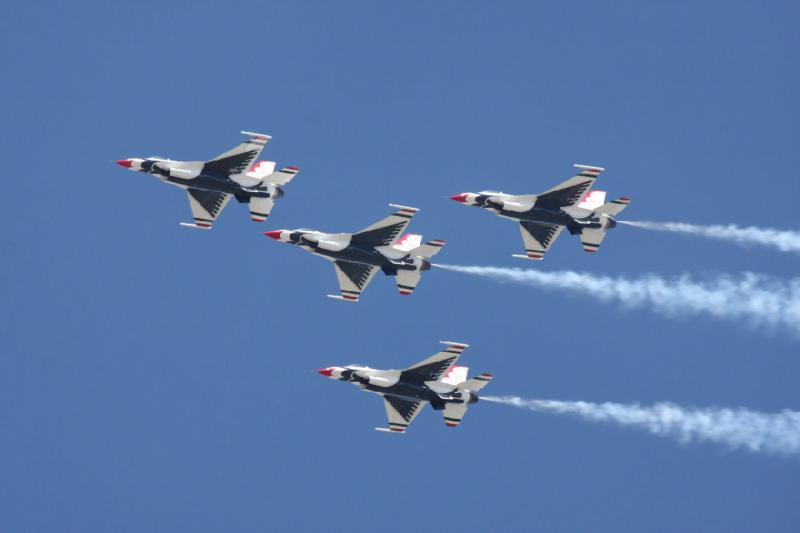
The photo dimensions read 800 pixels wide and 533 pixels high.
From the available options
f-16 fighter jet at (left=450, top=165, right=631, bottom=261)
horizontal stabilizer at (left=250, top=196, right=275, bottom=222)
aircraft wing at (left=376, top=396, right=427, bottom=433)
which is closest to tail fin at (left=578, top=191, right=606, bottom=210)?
f-16 fighter jet at (left=450, top=165, right=631, bottom=261)

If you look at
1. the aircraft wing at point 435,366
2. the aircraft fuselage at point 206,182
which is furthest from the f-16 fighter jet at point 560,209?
the aircraft fuselage at point 206,182

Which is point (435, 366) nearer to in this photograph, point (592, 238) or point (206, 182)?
point (592, 238)

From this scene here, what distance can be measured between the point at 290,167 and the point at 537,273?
48.8 ft

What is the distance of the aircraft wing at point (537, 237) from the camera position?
486 ft

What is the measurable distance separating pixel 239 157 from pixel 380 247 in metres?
8.85

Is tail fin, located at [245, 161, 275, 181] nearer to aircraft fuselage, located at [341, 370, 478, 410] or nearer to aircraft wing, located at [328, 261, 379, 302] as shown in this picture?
aircraft wing, located at [328, 261, 379, 302]

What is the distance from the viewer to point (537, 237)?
5842 inches

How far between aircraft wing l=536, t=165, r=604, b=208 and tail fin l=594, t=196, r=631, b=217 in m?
1.21

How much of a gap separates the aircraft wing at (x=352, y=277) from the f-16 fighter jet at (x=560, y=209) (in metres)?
6.01

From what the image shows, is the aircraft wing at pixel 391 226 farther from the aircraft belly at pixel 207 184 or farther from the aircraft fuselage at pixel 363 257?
the aircraft belly at pixel 207 184

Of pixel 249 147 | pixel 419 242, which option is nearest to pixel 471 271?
pixel 419 242

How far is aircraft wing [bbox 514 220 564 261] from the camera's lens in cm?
14812

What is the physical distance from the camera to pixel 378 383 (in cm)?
14588

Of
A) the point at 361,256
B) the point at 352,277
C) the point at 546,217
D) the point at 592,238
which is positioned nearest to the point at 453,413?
the point at 352,277
